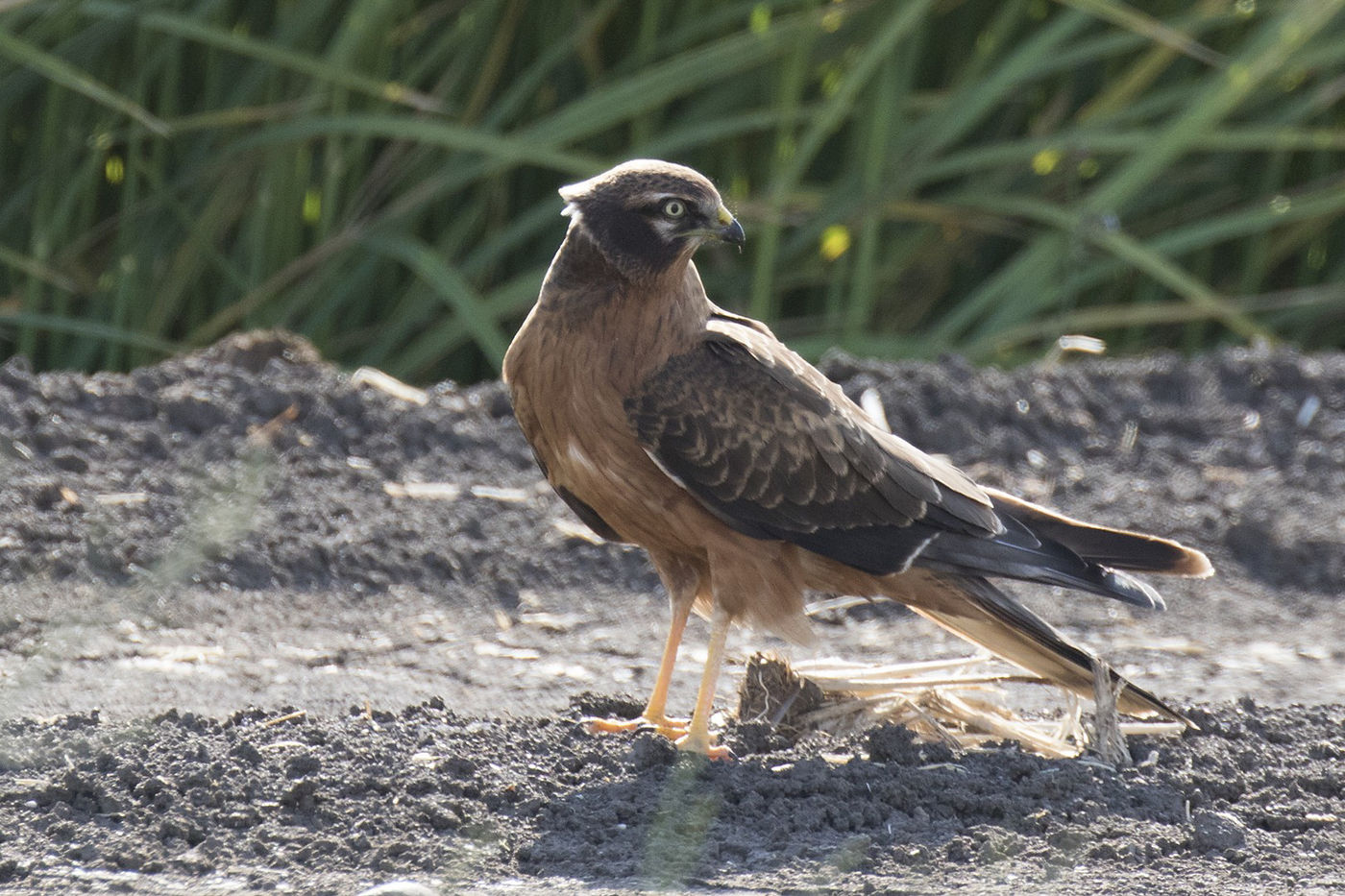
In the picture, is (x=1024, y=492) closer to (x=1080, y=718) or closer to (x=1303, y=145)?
(x=1080, y=718)

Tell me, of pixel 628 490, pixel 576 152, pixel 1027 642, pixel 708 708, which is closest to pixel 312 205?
pixel 576 152

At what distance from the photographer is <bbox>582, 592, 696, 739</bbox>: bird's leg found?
145 inches

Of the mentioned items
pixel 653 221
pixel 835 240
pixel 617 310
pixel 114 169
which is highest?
pixel 835 240

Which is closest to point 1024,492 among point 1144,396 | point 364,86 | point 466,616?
point 1144,396

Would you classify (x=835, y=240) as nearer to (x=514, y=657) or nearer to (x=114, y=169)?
(x=114, y=169)

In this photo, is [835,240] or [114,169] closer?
[114,169]

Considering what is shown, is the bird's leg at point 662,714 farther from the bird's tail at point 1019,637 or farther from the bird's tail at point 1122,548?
the bird's tail at point 1122,548

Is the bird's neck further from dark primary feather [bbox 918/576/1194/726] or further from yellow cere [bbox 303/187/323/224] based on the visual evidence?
yellow cere [bbox 303/187/323/224]

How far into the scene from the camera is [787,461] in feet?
12.0

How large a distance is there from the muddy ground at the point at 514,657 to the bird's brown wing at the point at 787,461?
320 millimetres

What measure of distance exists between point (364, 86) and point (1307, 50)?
3.82 meters

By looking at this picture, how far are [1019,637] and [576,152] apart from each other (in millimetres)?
4139

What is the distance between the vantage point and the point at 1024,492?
18.6ft

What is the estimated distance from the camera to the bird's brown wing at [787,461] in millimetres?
3543
